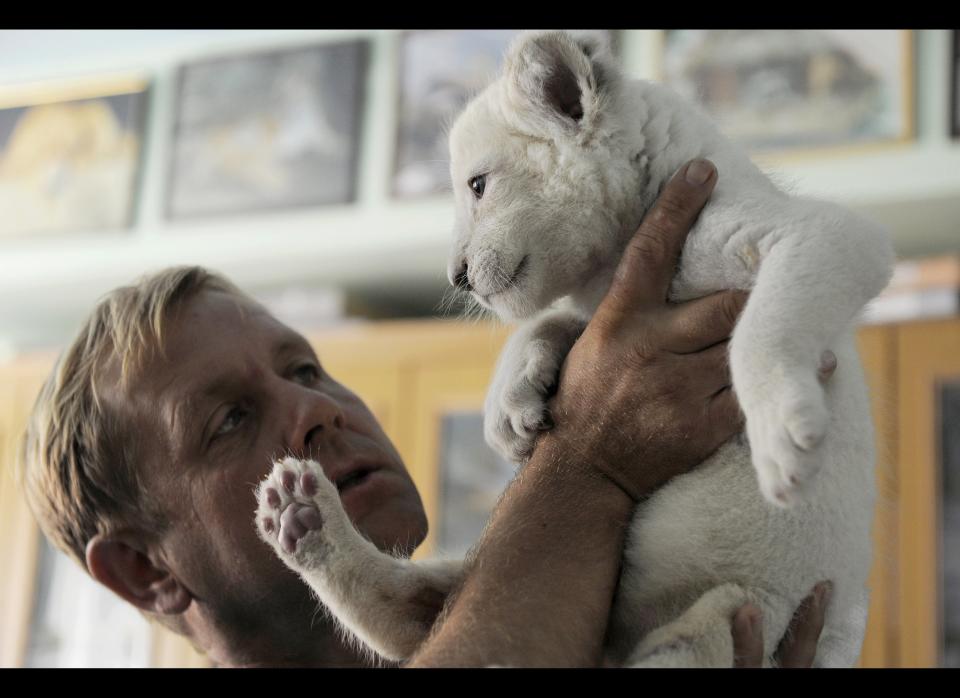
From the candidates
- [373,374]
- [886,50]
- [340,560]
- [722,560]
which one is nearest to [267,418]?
[340,560]

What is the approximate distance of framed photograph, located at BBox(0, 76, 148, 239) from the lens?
425cm

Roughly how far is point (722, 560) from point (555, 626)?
0.20 m

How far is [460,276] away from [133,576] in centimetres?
68

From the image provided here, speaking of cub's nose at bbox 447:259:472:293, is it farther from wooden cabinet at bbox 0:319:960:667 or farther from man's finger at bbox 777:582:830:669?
wooden cabinet at bbox 0:319:960:667

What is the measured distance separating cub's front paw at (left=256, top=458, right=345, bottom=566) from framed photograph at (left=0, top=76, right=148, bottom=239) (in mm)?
3143

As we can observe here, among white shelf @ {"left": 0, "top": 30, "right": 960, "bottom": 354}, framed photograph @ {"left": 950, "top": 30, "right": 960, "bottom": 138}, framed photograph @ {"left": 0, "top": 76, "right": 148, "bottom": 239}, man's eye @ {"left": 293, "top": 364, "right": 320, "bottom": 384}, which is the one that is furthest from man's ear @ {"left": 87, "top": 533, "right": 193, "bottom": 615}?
framed photograph @ {"left": 0, "top": 76, "right": 148, "bottom": 239}

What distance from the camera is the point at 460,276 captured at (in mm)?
1437

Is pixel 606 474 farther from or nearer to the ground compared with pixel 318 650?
farther from the ground

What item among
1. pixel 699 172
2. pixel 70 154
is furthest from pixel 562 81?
pixel 70 154

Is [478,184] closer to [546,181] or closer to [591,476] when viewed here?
[546,181]

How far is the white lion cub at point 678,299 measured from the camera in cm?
110

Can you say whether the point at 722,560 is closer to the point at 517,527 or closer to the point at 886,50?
the point at 517,527

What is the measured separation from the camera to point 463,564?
1405mm

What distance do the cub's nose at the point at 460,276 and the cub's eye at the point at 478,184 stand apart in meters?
0.10
